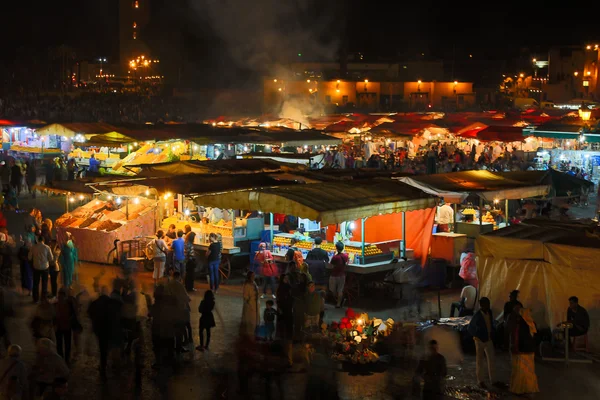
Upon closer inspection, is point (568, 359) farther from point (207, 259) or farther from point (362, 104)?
point (362, 104)

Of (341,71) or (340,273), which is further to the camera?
(341,71)

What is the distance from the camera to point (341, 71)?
3189 inches

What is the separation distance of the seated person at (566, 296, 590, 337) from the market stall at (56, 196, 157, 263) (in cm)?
908

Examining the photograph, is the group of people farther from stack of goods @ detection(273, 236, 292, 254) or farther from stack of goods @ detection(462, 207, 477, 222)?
stack of goods @ detection(462, 207, 477, 222)

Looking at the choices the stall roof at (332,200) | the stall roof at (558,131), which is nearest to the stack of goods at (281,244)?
the stall roof at (332,200)

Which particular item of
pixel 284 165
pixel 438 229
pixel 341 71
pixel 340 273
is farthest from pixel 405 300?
pixel 341 71

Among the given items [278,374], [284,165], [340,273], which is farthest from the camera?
[284,165]

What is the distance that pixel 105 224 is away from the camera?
17250 mm

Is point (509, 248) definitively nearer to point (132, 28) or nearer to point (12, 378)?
point (12, 378)

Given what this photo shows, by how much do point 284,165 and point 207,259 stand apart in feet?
21.1

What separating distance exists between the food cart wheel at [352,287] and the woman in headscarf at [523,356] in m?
4.83

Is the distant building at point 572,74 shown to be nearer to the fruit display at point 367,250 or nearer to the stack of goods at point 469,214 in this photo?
the stack of goods at point 469,214

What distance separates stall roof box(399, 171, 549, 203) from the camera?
16.5 meters

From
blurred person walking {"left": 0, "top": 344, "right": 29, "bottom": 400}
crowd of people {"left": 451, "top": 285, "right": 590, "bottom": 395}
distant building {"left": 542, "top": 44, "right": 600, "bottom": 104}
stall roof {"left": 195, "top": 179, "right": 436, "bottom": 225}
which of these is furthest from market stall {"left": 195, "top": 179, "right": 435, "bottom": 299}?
distant building {"left": 542, "top": 44, "right": 600, "bottom": 104}
